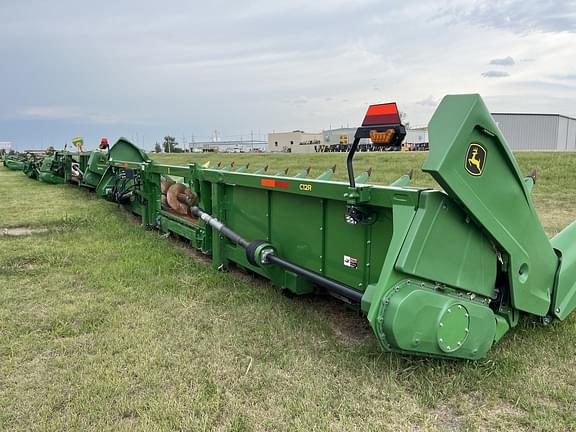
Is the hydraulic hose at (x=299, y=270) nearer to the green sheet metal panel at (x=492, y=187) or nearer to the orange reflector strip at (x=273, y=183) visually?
the orange reflector strip at (x=273, y=183)

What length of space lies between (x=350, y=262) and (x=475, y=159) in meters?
1.06

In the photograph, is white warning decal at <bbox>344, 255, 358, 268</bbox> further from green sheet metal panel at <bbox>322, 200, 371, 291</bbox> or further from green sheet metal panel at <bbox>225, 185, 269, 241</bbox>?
green sheet metal panel at <bbox>225, 185, 269, 241</bbox>

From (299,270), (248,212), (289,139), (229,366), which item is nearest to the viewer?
(229,366)

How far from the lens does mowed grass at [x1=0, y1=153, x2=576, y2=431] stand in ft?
7.45

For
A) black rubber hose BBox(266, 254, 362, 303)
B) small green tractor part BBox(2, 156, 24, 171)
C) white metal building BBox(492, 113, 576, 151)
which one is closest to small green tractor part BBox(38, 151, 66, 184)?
small green tractor part BBox(2, 156, 24, 171)

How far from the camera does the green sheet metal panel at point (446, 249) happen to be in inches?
92.0

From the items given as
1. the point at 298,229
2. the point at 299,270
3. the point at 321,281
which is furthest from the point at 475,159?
the point at 298,229

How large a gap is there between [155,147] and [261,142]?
28297 mm

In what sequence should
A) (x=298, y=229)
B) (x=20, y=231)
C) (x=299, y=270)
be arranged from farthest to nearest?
(x=20, y=231) < (x=298, y=229) < (x=299, y=270)

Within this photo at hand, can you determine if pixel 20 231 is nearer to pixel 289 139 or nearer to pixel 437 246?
pixel 437 246

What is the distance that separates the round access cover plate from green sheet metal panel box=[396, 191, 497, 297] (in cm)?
14

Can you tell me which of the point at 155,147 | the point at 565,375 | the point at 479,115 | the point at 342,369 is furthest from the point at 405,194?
the point at 155,147

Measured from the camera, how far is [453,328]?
2.39 metres

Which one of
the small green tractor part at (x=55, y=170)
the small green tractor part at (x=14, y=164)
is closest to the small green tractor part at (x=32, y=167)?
the small green tractor part at (x=55, y=170)
